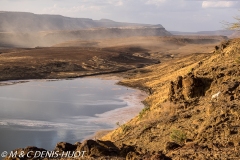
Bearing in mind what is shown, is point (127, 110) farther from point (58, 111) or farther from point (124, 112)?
point (58, 111)

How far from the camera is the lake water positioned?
16328mm

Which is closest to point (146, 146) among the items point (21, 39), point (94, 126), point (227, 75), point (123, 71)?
point (227, 75)

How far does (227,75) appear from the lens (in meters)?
12.2

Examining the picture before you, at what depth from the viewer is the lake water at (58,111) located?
16.3 meters

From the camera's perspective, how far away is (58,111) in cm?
2217

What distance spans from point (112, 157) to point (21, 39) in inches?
3903

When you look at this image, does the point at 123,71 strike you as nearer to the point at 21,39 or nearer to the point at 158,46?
the point at 158,46

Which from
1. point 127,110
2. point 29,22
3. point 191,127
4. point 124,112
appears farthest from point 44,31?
point 191,127

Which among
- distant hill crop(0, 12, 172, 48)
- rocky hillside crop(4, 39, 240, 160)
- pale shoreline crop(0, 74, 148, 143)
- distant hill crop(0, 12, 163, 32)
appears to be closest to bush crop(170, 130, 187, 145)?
rocky hillside crop(4, 39, 240, 160)

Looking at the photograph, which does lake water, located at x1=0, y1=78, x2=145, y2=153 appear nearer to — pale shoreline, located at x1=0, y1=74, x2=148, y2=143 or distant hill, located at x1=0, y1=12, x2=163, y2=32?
pale shoreline, located at x1=0, y1=74, x2=148, y2=143

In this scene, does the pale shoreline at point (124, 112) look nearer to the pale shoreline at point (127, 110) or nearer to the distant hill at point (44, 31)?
the pale shoreline at point (127, 110)

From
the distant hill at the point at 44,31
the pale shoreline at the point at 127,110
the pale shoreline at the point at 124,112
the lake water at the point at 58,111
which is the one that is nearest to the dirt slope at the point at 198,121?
the pale shoreline at the point at 127,110

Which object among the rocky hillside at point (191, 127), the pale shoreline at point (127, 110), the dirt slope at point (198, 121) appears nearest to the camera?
the rocky hillside at point (191, 127)

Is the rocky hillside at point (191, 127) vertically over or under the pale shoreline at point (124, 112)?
over
